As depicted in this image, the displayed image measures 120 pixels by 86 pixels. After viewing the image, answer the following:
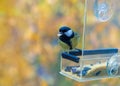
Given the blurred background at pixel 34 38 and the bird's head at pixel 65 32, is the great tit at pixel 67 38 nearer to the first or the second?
the bird's head at pixel 65 32

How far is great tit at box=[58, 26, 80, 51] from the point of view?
1.68 meters

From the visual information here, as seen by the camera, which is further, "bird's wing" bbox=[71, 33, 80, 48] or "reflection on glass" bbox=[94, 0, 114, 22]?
"bird's wing" bbox=[71, 33, 80, 48]

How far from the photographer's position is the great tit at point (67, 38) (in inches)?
66.3

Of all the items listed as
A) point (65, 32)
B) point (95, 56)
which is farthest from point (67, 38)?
point (95, 56)

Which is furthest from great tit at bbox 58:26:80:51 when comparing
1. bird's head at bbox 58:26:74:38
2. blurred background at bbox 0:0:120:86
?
blurred background at bbox 0:0:120:86

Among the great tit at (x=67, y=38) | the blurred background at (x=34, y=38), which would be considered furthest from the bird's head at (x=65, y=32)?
the blurred background at (x=34, y=38)

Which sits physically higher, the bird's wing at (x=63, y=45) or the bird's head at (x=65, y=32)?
the bird's head at (x=65, y=32)

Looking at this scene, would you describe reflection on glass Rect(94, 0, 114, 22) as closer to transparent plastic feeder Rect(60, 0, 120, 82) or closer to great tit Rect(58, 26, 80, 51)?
transparent plastic feeder Rect(60, 0, 120, 82)

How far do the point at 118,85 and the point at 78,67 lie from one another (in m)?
0.64

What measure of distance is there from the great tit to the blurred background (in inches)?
4.2

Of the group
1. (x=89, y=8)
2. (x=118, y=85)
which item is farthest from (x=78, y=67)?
(x=118, y=85)

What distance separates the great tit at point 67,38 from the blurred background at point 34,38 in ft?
0.35

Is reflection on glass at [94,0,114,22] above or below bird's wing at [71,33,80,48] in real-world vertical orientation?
above

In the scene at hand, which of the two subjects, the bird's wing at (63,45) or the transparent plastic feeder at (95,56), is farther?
the bird's wing at (63,45)
